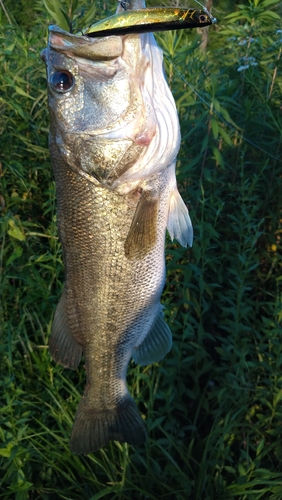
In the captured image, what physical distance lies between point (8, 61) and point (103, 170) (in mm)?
2527

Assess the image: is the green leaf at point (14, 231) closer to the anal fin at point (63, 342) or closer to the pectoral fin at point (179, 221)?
the anal fin at point (63, 342)

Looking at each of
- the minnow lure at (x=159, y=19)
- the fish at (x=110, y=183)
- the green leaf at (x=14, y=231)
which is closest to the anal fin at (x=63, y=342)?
the fish at (x=110, y=183)

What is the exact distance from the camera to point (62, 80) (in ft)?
5.33

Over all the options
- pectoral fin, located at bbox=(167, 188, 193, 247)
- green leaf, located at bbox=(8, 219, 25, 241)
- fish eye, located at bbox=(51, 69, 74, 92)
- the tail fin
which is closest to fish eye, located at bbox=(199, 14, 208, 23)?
fish eye, located at bbox=(51, 69, 74, 92)

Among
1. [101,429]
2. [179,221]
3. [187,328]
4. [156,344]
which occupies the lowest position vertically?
[187,328]

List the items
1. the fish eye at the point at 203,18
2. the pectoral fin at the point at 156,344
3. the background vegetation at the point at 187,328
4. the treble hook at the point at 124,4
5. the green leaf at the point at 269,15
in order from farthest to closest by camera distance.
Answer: the green leaf at the point at 269,15, the background vegetation at the point at 187,328, the pectoral fin at the point at 156,344, the treble hook at the point at 124,4, the fish eye at the point at 203,18

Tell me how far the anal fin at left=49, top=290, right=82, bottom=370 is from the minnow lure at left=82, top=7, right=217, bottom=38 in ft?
2.83

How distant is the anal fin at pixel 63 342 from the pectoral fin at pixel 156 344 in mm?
214

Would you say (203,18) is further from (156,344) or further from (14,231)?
(14,231)

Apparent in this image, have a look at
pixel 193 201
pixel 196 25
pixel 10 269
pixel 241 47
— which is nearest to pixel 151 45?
pixel 196 25

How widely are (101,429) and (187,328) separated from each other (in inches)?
34.7

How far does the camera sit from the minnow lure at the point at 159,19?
1.31 metres

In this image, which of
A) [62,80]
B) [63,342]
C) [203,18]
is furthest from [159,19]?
[63,342]

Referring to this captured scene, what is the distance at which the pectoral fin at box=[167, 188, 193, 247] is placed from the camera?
71.2 inches
